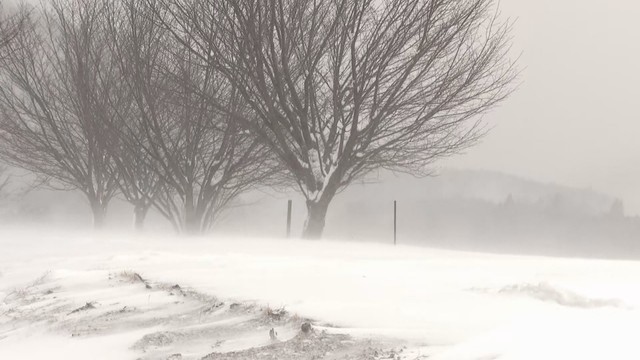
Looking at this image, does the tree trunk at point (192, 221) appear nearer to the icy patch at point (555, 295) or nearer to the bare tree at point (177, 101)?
the bare tree at point (177, 101)

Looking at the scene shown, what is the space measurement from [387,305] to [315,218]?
867 cm

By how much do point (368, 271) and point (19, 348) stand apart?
2.90 m

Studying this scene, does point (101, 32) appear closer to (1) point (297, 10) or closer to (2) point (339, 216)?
(1) point (297, 10)

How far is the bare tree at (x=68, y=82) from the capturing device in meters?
14.3

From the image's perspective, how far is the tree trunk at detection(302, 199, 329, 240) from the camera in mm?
11998

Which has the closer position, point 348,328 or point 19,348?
point 348,328

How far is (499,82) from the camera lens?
12.5 m

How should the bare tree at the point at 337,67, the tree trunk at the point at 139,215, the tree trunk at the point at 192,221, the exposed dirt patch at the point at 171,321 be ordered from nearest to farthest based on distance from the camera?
1. the exposed dirt patch at the point at 171,321
2. the bare tree at the point at 337,67
3. the tree trunk at the point at 192,221
4. the tree trunk at the point at 139,215

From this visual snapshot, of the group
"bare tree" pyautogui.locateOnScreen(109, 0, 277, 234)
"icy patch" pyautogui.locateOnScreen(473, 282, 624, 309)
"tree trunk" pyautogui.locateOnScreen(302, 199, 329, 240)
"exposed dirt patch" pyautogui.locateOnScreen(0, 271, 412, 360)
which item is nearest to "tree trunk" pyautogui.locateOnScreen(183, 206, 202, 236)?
"bare tree" pyautogui.locateOnScreen(109, 0, 277, 234)

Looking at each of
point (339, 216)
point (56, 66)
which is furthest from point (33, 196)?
point (339, 216)

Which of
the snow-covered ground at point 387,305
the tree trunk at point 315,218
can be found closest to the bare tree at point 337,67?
the tree trunk at point 315,218

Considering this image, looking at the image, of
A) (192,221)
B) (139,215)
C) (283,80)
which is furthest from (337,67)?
(139,215)

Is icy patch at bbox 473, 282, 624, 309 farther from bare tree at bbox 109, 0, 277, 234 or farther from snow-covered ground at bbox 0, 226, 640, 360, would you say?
bare tree at bbox 109, 0, 277, 234

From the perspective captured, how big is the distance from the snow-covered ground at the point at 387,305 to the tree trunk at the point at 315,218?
6.11m
